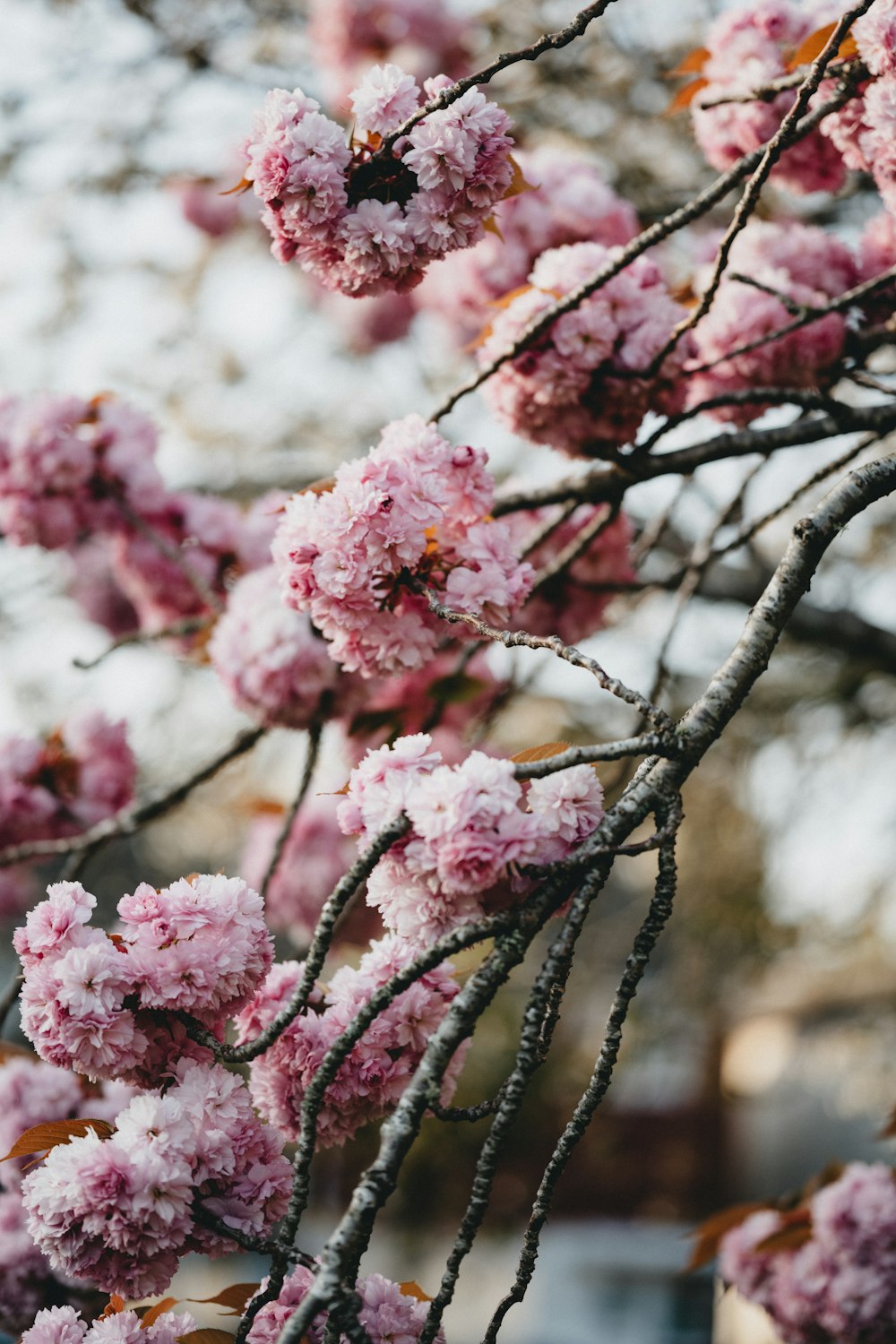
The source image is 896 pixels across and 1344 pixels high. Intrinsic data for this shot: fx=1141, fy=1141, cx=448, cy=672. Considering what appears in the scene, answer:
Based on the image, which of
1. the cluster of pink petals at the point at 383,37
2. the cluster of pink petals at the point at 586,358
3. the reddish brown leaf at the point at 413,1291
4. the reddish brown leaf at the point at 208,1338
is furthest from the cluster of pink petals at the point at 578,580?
the cluster of pink petals at the point at 383,37

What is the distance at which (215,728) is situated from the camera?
14.3 ft

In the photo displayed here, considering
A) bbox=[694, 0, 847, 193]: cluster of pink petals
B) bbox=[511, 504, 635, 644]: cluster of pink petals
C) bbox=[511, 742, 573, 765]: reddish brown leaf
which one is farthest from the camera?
bbox=[511, 504, 635, 644]: cluster of pink petals

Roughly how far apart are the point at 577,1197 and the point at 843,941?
4.60 m

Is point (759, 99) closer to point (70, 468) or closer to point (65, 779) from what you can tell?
point (70, 468)

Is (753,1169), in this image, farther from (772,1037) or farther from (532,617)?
(532,617)

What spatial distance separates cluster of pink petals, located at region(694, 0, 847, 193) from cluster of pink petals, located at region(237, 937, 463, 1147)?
126cm

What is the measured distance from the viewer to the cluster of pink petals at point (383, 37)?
3471mm

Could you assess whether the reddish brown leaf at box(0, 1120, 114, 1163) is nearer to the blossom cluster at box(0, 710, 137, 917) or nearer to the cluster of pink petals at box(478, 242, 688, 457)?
the cluster of pink petals at box(478, 242, 688, 457)

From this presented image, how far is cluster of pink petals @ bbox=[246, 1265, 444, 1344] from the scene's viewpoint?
0.97 meters

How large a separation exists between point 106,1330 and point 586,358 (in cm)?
122

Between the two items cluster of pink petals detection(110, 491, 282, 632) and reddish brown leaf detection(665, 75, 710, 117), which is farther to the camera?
cluster of pink petals detection(110, 491, 282, 632)

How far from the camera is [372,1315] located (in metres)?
0.98

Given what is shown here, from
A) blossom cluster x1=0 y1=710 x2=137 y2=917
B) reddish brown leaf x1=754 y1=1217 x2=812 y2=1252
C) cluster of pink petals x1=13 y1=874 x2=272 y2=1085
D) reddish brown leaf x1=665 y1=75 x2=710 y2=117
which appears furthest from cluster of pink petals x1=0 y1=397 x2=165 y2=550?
reddish brown leaf x1=754 y1=1217 x2=812 y2=1252

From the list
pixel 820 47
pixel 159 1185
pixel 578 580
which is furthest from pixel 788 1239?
pixel 820 47
